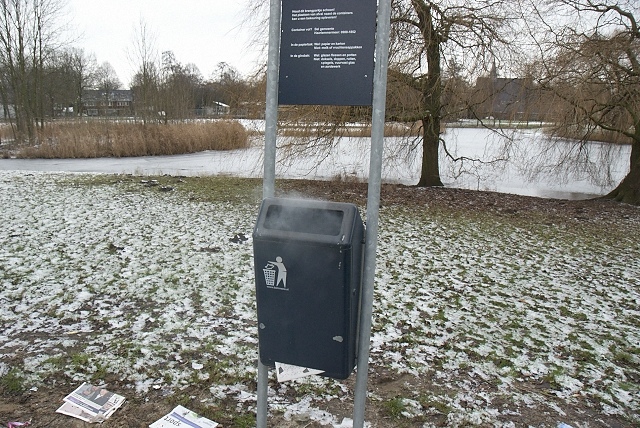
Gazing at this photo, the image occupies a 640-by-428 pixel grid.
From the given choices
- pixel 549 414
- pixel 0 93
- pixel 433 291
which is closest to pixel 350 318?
pixel 549 414

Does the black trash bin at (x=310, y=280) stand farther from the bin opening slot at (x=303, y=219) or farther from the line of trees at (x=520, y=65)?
the line of trees at (x=520, y=65)

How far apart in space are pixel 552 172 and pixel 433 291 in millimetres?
9089

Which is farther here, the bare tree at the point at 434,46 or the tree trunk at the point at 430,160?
the tree trunk at the point at 430,160

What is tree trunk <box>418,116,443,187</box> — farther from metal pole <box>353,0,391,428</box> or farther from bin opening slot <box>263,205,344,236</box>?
bin opening slot <box>263,205,344,236</box>

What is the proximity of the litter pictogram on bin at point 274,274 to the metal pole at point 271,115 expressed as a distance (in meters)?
0.32

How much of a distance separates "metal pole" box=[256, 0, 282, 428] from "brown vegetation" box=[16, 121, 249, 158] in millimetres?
15606

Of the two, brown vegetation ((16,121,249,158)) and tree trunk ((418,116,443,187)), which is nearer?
tree trunk ((418,116,443,187))

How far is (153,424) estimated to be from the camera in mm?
2461

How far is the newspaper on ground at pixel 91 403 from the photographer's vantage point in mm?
2512

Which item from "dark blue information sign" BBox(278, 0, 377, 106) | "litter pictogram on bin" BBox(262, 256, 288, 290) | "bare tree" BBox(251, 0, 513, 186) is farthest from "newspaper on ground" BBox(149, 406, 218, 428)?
"bare tree" BBox(251, 0, 513, 186)

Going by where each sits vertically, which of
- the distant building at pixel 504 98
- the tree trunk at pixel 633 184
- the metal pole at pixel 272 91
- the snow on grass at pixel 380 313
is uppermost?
the distant building at pixel 504 98

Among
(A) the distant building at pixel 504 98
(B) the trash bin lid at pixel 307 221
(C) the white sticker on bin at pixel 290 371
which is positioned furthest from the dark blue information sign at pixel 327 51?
(A) the distant building at pixel 504 98

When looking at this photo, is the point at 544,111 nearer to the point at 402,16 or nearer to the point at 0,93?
the point at 402,16

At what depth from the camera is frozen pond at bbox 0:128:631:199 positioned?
1120 centimetres
